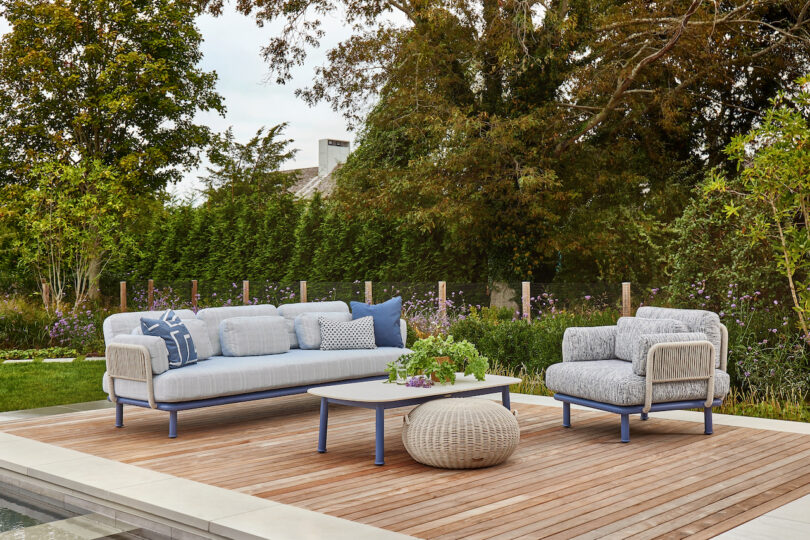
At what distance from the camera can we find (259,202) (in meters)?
24.7

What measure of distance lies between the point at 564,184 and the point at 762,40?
387cm

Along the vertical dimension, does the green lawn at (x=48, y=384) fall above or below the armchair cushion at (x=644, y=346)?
below

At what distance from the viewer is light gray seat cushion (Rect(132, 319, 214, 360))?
238 inches

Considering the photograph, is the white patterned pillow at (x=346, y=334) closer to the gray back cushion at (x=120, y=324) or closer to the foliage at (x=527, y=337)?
the gray back cushion at (x=120, y=324)

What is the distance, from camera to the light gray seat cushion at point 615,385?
5031mm

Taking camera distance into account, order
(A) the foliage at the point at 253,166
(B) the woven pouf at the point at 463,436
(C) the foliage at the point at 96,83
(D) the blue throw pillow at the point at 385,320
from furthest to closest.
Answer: (A) the foliage at the point at 253,166, (C) the foliage at the point at 96,83, (D) the blue throw pillow at the point at 385,320, (B) the woven pouf at the point at 463,436

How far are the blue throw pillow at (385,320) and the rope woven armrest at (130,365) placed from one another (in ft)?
7.08

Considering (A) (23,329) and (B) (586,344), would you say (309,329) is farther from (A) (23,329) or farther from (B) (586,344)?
(A) (23,329)

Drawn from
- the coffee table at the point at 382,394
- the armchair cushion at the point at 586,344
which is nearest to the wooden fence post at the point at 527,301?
the armchair cushion at the point at 586,344

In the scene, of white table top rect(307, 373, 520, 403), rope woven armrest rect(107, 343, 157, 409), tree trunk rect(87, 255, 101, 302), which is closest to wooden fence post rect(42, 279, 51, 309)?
tree trunk rect(87, 255, 101, 302)

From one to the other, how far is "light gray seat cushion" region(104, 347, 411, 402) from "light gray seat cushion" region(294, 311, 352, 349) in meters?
0.14

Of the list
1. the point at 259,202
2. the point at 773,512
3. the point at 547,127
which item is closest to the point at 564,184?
the point at 547,127

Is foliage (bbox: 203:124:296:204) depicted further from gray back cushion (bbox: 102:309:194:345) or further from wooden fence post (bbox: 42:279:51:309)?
gray back cushion (bbox: 102:309:194:345)

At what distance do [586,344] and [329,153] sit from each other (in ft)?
78.1
